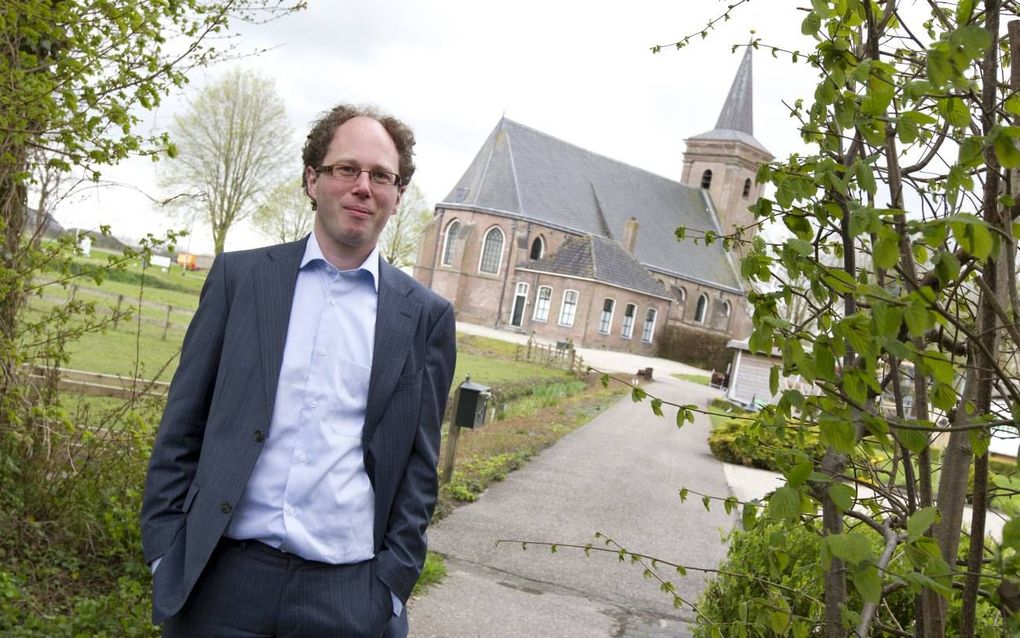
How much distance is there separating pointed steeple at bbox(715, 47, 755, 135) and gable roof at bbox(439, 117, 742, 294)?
6.26 metres

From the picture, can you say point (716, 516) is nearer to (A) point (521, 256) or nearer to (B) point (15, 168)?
(B) point (15, 168)

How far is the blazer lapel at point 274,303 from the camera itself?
2475mm

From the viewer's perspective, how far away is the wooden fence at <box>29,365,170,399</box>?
5.31 metres

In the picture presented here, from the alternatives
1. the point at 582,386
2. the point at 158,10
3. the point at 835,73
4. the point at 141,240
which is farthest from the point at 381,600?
the point at 582,386

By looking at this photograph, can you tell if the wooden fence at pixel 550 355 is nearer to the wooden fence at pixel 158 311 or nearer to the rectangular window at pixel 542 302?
the wooden fence at pixel 158 311

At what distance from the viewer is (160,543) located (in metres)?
2.41

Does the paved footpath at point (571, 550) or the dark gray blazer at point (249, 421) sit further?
the paved footpath at point (571, 550)

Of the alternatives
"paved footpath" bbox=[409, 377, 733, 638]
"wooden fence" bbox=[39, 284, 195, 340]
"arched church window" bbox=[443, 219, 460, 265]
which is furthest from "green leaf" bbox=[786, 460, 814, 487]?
"arched church window" bbox=[443, 219, 460, 265]

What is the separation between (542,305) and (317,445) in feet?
157

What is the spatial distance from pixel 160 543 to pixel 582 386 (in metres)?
23.1

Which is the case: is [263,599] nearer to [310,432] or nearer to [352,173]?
[310,432]

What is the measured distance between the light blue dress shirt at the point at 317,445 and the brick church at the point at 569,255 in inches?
1822

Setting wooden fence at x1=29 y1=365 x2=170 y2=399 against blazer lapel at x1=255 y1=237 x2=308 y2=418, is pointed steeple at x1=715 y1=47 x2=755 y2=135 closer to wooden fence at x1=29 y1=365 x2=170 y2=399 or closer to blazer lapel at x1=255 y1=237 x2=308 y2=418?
wooden fence at x1=29 y1=365 x2=170 y2=399

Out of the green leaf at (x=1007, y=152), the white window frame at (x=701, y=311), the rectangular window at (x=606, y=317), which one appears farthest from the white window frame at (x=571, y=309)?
the green leaf at (x=1007, y=152)
